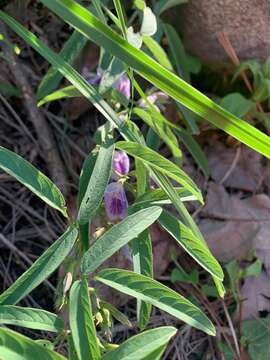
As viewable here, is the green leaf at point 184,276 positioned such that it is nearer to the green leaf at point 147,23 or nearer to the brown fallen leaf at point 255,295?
the brown fallen leaf at point 255,295

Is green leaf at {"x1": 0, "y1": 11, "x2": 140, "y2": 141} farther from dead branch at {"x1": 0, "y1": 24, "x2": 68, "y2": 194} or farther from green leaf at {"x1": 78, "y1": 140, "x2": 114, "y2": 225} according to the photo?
dead branch at {"x1": 0, "y1": 24, "x2": 68, "y2": 194}

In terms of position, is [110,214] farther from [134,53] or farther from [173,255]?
[173,255]

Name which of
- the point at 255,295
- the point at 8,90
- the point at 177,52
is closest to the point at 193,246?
the point at 255,295

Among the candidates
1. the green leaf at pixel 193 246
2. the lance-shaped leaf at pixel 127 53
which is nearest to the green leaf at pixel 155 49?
the lance-shaped leaf at pixel 127 53

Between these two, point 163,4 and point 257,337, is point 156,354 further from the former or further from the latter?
point 163,4

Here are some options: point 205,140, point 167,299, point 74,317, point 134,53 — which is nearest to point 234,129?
point 134,53

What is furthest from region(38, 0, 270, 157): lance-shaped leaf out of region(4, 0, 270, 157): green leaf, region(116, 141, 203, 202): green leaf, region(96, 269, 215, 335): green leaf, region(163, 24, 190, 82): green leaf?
region(163, 24, 190, 82): green leaf
